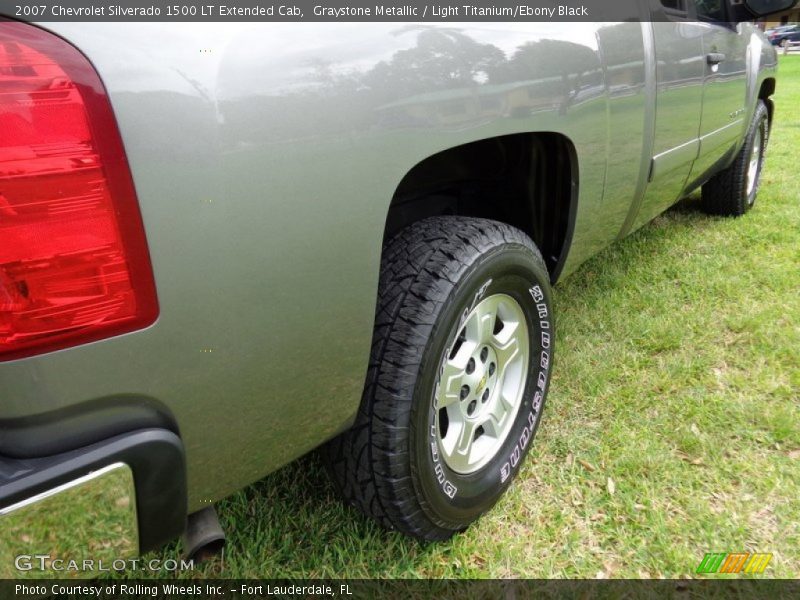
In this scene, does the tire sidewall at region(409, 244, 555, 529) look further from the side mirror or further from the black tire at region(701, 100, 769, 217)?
the black tire at region(701, 100, 769, 217)

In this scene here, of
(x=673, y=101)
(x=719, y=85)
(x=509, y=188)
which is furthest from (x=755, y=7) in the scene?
(x=509, y=188)

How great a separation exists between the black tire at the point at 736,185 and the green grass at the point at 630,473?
123 centimetres

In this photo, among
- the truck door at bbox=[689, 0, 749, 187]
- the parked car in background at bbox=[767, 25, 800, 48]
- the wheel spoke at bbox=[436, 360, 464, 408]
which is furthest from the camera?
the parked car in background at bbox=[767, 25, 800, 48]

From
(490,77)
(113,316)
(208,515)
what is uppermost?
(490,77)

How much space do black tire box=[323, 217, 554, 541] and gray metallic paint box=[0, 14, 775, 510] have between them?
10cm

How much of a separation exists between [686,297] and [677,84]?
1.20 meters

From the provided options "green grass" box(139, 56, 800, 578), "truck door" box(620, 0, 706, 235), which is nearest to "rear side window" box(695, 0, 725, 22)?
"truck door" box(620, 0, 706, 235)

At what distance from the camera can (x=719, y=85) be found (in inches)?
118

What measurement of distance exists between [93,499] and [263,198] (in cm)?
54

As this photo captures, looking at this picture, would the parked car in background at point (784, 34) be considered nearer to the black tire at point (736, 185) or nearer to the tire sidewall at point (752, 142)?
the tire sidewall at point (752, 142)

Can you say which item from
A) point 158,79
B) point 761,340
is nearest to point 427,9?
point 158,79

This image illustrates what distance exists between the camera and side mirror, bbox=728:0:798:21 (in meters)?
3.08

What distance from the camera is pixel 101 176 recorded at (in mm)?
913

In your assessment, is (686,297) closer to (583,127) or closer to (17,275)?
(583,127)
